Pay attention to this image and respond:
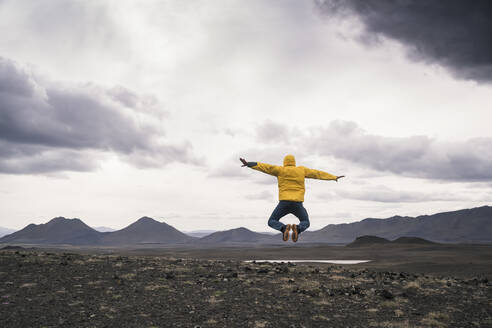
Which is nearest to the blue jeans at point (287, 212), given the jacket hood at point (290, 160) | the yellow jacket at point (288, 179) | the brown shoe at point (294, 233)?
the yellow jacket at point (288, 179)

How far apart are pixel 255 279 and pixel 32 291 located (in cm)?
953

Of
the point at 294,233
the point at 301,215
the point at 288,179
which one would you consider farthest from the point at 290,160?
the point at 294,233

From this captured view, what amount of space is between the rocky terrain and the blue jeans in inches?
129

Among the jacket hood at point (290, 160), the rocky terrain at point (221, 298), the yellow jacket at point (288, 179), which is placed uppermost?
the jacket hood at point (290, 160)

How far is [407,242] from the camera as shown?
9650 cm

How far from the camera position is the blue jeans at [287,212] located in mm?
11953

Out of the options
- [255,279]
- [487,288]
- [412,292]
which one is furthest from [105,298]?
[487,288]

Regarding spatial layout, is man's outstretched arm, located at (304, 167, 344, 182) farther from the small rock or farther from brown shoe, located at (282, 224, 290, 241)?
the small rock

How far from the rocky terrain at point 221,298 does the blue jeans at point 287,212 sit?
3287 mm

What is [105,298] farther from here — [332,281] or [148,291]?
[332,281]

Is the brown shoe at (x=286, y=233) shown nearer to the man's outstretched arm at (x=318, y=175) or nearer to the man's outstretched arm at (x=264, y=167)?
the man's outstretched arm at (x=264, y=167)

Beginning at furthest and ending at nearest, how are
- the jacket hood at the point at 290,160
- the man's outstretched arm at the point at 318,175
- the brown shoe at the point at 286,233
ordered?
the man's outstretched arm at the point at 318,175 → the jacket hood at the point at 290,160 → the brown shoe at the point at 286,233

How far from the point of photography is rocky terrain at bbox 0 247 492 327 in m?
12.9

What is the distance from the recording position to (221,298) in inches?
601
